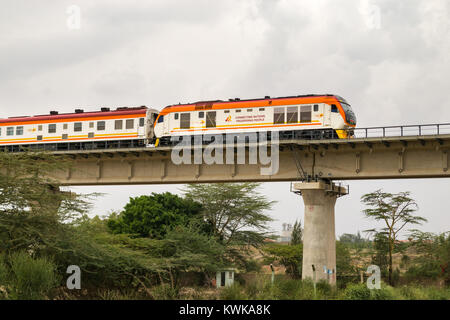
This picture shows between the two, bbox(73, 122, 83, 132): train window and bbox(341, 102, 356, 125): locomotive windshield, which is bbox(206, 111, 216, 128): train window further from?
bbox(73, 122, 83, 132): train window

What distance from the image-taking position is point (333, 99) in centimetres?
3981

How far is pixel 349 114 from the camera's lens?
40.5 metres

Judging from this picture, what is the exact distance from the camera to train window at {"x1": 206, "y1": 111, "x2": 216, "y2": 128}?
144ft

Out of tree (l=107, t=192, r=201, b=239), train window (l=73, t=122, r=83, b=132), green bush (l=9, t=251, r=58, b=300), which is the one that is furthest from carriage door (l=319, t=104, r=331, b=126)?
green bush (l=9, t=251, r=58, b=300)

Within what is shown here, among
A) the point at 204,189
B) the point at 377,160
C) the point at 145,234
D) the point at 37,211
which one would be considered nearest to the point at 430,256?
the point at 377,160

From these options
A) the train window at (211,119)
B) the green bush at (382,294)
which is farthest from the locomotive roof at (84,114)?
the green bush at (382,294)

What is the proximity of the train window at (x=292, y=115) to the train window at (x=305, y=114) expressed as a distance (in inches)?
16.5

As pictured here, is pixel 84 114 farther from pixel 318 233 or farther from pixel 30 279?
pixel 30 279

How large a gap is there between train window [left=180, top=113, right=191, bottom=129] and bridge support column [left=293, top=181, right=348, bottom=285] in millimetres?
10697

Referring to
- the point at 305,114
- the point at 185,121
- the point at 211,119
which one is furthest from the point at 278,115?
the point at 185,121

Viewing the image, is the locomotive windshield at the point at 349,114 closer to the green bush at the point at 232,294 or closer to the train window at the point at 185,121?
the train window at the point at 185,121

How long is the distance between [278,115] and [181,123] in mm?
8390

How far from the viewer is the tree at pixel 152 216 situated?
4703cm
